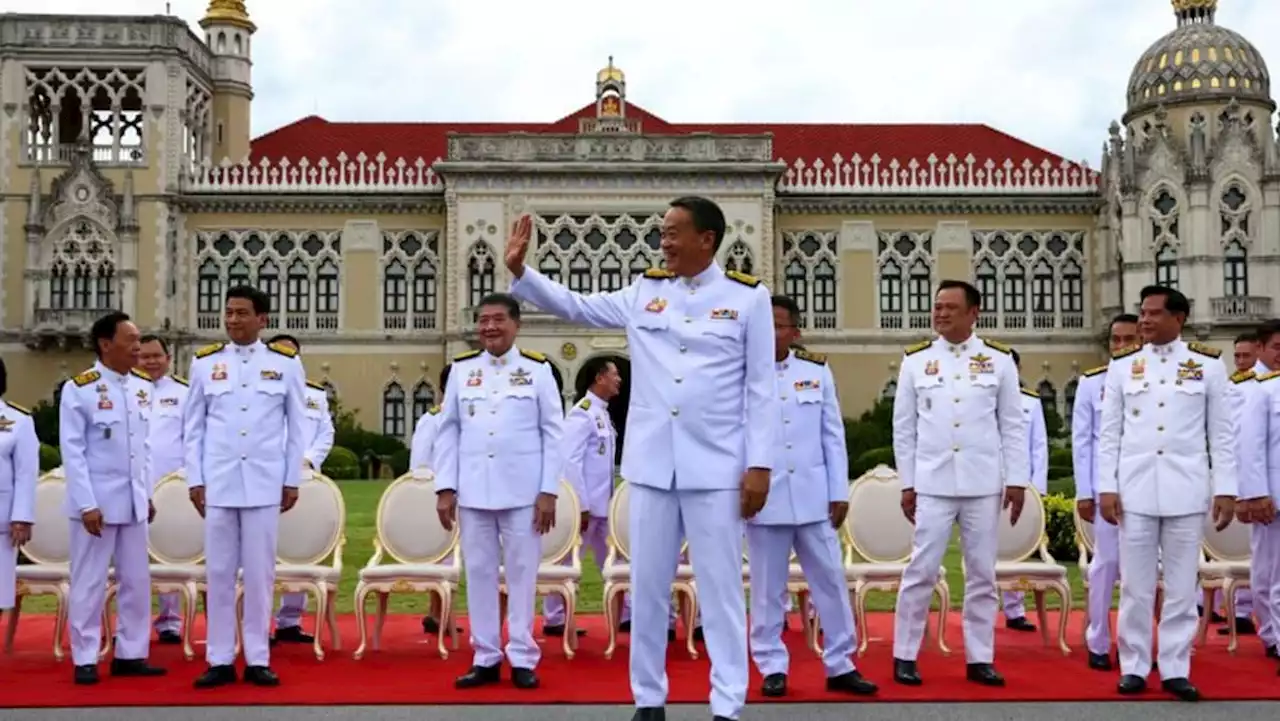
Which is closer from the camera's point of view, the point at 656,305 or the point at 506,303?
the point at 656,305

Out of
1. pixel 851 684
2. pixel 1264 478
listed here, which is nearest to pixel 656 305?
pixel 851 684

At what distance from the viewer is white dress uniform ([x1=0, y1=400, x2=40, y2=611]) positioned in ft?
28.4

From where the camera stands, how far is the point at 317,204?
39.5 m

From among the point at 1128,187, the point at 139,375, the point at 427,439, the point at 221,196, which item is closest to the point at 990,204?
the point at 1128,187

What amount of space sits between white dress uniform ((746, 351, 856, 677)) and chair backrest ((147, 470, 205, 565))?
3993 millimetres

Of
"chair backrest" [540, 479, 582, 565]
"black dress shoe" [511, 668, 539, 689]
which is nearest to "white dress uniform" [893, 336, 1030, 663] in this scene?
"black dress shoe" [511, 668, 539, 689]

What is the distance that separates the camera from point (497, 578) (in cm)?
847

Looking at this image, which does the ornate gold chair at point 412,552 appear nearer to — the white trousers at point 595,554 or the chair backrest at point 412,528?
the chair backrest at point 412,528

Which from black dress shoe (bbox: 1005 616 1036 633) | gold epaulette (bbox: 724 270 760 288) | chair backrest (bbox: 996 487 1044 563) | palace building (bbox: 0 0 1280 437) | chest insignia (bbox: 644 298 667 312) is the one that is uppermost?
palace building (bbox: 0 0 1280 437)

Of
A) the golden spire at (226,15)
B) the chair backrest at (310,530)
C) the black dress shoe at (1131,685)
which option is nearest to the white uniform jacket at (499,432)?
the chair backrest at (310,530)

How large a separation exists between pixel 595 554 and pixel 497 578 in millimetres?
3384

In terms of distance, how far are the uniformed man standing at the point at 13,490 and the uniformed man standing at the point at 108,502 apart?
0.23 meters

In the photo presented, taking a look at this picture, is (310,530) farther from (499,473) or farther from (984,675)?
(984,675)

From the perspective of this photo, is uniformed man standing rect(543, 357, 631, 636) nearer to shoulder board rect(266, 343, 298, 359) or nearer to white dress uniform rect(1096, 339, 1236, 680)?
shoulder board rect(266, 343, 298, 359)
